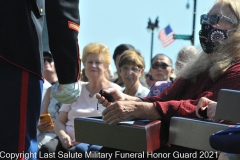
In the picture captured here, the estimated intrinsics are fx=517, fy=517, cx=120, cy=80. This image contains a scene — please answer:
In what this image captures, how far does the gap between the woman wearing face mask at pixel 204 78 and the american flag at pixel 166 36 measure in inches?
517

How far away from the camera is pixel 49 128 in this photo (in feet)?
18.8

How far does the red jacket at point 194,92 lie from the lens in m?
3.20

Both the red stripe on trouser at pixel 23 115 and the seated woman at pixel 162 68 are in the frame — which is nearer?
the red stripe on trouser at pixel 23 115

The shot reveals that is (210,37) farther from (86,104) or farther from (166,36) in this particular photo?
(166,36)

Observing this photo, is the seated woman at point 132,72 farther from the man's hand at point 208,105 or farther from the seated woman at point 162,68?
the man's hand at point 208,105

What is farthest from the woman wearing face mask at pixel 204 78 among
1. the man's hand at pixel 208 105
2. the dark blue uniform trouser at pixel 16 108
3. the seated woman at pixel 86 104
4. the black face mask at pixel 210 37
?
the seated woman at pixel 86 104

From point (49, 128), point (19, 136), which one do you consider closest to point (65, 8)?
point (19, 136)

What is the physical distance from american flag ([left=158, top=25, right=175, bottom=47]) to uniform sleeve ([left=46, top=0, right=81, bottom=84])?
1393 centimetres

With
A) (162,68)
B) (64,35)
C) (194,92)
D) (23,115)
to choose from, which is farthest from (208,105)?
(162,68)

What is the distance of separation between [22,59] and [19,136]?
0.39 m

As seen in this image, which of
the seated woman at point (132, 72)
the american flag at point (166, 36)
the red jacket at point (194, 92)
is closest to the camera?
the red jacket at point (194, 92)

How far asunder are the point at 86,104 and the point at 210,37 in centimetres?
242

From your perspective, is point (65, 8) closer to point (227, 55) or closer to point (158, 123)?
point (158, 123)

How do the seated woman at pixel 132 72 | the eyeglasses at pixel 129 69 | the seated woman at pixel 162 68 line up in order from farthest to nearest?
the seated woman at pixel 162 68, the eyeglasses at pixel 129 69, the seated woman at pixel 132 72
